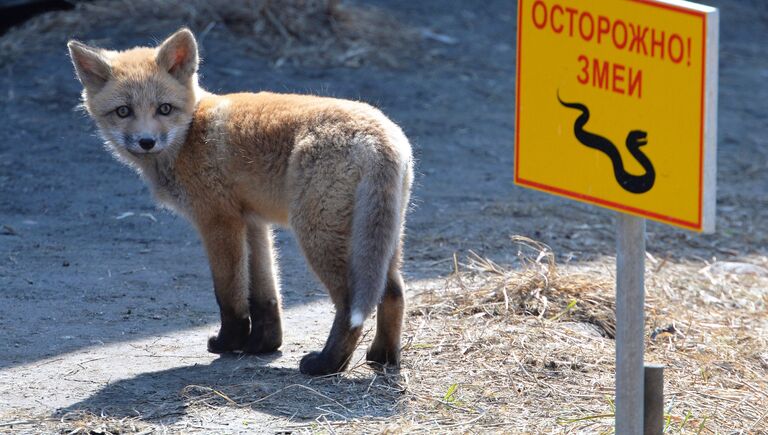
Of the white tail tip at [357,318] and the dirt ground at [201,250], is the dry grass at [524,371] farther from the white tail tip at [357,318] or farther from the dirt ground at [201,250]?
the white tail tip at [357,318]

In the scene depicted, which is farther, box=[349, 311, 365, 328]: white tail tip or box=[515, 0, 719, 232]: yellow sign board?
box=[349, 311, 365, 328]: white tail tip

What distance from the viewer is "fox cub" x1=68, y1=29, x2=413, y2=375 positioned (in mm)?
4570

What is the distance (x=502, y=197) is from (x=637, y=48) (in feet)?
18.5

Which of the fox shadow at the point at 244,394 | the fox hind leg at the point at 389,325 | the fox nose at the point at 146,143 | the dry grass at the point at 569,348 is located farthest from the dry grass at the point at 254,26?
the fox shadow at the point at 244,394

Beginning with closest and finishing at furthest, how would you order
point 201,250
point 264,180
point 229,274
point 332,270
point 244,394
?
point 244,394
point 332,270
point 264,180
point 229,274
point 201,250

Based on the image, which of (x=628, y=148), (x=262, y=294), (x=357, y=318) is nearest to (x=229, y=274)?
(x=262, y=294)

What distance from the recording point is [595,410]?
439cm

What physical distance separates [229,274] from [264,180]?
530mm

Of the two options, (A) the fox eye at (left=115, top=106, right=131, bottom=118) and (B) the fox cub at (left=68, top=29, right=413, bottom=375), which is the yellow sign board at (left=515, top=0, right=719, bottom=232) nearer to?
(B) the fox cub at (left=68, top=29, right=413, bottom=375)

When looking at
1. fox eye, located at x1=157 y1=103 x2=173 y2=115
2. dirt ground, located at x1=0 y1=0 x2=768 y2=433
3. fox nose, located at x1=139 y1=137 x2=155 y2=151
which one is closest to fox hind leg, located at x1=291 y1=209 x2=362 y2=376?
dirt ground, located at x1=0 y1=0 x2=768 y2=433

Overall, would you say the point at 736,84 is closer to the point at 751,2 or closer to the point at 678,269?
the point at 751,2

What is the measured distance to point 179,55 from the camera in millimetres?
5586

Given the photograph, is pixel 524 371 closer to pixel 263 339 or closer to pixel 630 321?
pixel 263 339

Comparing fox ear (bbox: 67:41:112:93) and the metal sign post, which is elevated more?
fox ear (bbox: 67:41:112:93)
